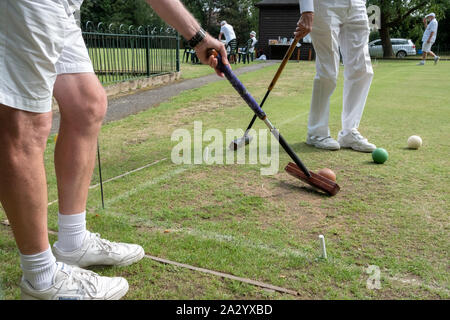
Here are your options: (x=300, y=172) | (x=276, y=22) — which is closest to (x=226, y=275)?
(x=300, y=172)

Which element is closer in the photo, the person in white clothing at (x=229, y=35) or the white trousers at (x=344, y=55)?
the white trousers at (x=344, y=55)

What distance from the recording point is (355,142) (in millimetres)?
4473

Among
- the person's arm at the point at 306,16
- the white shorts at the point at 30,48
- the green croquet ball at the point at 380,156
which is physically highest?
the person's arm at the point at 306,16

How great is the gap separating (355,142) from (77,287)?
351 cm

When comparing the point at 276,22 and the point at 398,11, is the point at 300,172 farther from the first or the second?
the point at 398,11

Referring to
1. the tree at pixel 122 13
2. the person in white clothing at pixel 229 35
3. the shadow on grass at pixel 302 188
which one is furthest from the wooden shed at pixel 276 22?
the shadow on grass at pixel 302 188

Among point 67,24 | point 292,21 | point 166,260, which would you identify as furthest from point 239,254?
point 292,21

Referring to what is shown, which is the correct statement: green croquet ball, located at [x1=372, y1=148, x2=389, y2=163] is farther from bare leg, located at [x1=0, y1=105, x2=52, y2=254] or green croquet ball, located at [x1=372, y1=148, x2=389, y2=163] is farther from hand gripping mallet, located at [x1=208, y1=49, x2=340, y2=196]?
bare leg, located at [x1=0, y1=105, x2=52, y2=254]

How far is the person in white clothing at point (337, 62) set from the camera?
13.7 ft

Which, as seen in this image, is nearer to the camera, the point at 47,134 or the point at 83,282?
the point at 47,134

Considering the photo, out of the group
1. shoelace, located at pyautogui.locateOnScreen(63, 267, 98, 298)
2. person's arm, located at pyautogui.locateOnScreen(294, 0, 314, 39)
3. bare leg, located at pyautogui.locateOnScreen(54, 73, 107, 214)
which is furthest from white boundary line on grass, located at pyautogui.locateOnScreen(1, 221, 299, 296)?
person's arm, located at pyautogui.locateOnScreen(294, 0, 314, 39)

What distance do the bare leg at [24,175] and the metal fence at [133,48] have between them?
780 cm

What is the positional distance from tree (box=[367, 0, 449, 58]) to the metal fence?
2087 cm

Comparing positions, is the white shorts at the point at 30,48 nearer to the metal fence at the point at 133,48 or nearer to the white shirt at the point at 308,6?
the white shirt at the point at 308,6
